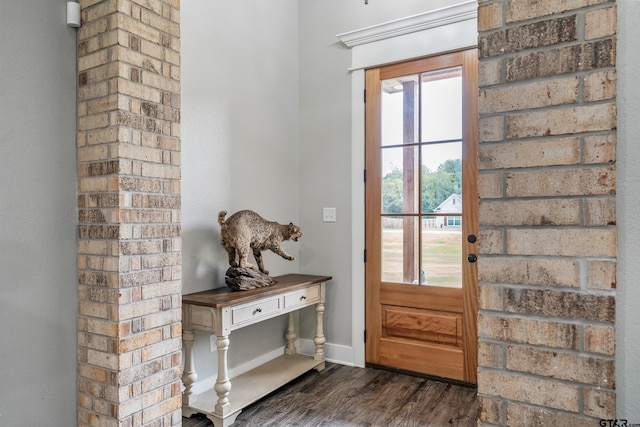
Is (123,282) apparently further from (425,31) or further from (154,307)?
(425,31)

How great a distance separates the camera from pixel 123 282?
5.57ft

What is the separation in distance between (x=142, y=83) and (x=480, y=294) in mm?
1566

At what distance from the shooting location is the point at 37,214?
1701 millimetres

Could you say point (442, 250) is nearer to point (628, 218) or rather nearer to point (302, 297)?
point (302, 297)

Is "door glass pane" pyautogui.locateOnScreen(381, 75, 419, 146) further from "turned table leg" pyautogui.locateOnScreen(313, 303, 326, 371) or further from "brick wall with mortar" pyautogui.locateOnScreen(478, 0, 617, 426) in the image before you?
"brick wall with mortar" pyautogui.locateOnScreen(478, 0, 617, 426)

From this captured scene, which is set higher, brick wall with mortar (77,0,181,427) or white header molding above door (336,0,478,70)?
white header molding above door (336,0,478,70)

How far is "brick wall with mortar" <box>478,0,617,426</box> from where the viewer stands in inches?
38.7

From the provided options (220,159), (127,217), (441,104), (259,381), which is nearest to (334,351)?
(259,381)

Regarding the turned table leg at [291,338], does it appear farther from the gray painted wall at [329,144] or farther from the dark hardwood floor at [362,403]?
the dark hardwood floor at [362,403]

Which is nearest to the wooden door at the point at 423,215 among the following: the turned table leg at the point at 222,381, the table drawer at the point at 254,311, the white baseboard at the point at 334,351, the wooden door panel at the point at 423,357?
the wooden door panel at the point at 423,357

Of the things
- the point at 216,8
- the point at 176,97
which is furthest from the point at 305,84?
the point at 176,97

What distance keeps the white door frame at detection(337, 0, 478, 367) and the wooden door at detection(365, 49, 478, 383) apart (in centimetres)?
6

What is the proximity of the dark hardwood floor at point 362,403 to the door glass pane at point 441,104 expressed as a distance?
67.8 inches

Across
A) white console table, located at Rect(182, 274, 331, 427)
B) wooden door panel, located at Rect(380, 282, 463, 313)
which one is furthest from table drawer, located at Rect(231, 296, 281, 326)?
wooden door panel, located at Rect(380, 282, 463, 313)
